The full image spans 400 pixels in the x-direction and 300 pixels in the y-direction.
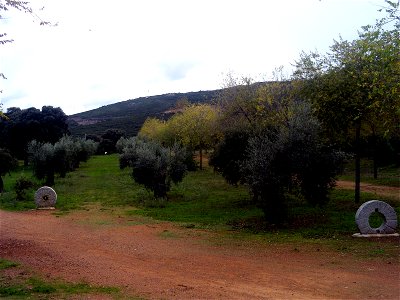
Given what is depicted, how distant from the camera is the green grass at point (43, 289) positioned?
27.2 ft

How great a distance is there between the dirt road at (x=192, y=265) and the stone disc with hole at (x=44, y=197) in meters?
6.91

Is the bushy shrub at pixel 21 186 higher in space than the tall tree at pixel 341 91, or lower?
lower

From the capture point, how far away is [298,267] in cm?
1048

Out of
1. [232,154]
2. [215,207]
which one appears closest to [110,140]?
[232,154]

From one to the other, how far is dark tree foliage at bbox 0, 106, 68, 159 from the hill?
99.3 ft

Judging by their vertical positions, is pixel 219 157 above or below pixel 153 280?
above

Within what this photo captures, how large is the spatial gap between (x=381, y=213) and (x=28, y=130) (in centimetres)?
5791

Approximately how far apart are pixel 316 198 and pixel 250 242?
4.10m

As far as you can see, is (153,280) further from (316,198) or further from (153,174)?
(153,174)

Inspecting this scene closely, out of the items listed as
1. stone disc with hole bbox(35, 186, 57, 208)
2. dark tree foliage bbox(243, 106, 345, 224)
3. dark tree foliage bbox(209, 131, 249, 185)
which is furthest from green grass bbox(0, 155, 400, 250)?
dark tree foliage bbox(209, 131, 249, 185)

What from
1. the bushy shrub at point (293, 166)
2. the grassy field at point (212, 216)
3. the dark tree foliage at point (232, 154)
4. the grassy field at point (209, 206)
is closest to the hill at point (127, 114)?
the grassy field at point (209, 206)

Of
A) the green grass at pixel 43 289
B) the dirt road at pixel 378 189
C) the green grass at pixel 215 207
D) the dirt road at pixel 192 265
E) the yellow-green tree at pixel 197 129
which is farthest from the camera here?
the yellow-green tree at pixel 197 129

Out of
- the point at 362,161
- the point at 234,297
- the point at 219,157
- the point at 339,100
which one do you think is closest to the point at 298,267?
the point at 234,297

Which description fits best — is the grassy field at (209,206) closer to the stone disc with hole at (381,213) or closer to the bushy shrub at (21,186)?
the bushy shrub at (21,186)
